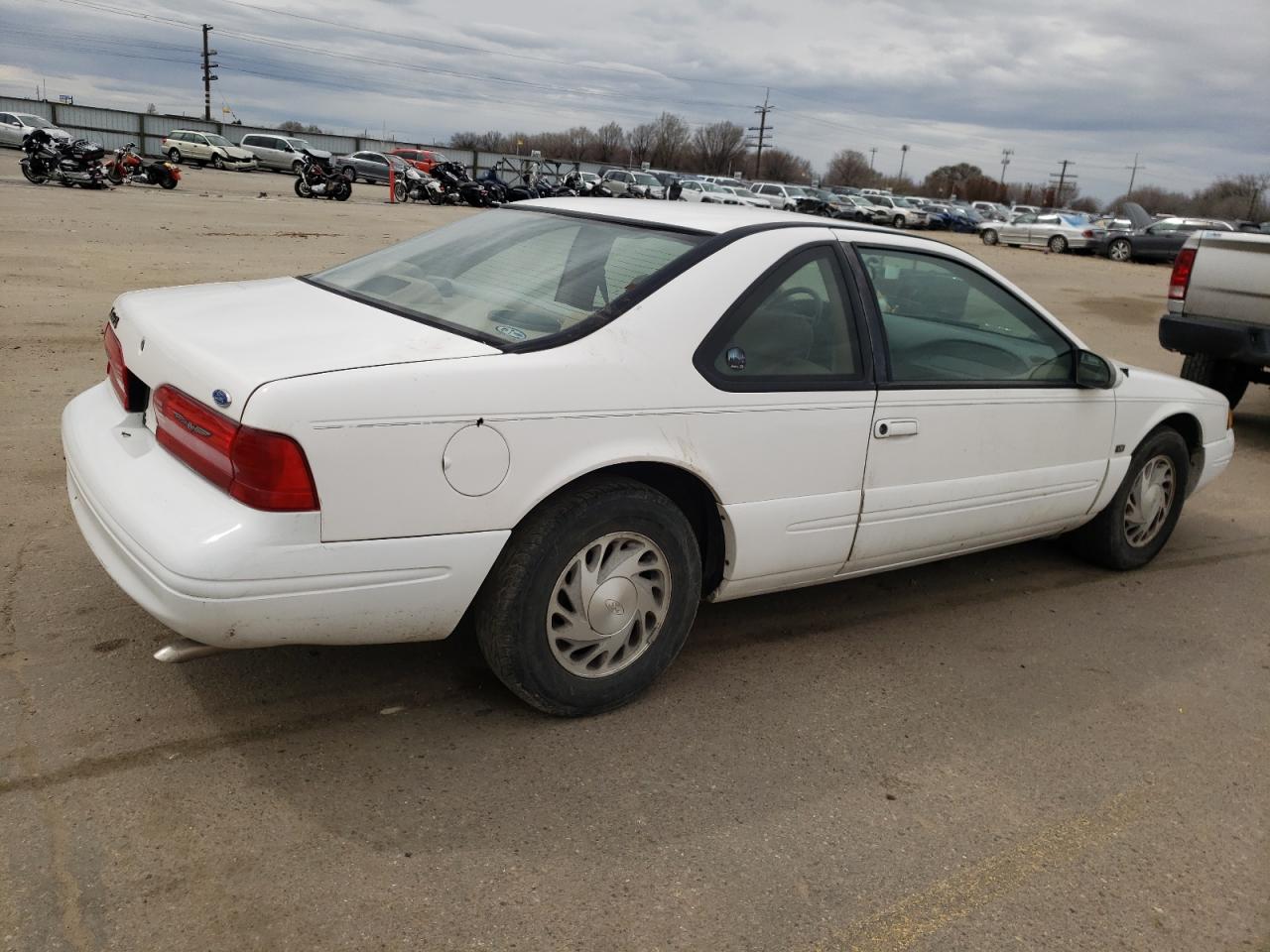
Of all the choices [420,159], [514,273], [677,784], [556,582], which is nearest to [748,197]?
[420,159]

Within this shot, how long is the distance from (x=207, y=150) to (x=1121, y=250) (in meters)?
35.3

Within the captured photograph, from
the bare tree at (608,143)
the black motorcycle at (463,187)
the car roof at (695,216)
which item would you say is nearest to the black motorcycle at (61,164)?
the black motorcycle at (463,187)

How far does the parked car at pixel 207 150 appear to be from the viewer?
43719mm

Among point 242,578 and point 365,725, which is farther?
point 365,725

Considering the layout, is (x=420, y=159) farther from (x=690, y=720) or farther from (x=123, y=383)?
(x=690, y=720)

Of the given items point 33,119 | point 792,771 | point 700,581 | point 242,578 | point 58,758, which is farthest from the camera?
point 33,119

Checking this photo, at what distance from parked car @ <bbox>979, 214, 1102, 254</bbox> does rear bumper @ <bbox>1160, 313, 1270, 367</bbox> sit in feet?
95.8

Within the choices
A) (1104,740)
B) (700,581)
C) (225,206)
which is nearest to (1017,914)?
(1104,740)

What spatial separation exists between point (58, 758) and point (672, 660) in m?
1.85

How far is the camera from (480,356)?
2.88m

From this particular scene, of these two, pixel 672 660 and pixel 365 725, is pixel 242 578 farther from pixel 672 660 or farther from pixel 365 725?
pixel 672 660

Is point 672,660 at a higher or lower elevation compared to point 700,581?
lower

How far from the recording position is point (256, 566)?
257 centimetres

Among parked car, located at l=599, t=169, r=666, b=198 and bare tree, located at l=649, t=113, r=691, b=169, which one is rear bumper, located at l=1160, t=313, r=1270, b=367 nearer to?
parked car, located at l=599, t=169, r=666, b=198
